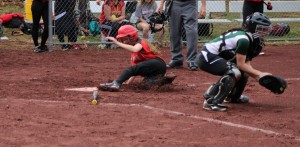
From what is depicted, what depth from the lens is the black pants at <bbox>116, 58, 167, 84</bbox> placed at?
9.83 meters

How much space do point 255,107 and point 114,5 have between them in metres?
7.86

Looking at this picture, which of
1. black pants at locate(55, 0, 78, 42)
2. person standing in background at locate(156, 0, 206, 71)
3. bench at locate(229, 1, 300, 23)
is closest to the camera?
person standing in background at locate(156, 0, 206, 71)

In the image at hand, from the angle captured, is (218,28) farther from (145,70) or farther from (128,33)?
(128,33)

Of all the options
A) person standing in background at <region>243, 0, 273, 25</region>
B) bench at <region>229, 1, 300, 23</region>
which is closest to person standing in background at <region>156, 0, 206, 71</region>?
person standing in background at <region>243, 0, 273, 25</region>

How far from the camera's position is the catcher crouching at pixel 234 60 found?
8.41m

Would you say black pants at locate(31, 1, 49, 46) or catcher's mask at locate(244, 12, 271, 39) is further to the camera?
black pants at locate(31, 1, 49, 46)

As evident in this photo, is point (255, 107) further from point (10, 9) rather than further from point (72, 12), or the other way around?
point (10, 9)

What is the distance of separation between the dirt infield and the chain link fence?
146 inches

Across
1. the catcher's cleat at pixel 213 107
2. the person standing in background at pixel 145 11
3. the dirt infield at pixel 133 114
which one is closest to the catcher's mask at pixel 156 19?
the person standing in background at pixel 145 11

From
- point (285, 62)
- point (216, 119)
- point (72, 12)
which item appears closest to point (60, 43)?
point (72, 12)

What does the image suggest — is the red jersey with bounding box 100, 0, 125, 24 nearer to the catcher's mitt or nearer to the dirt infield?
the dirt infield

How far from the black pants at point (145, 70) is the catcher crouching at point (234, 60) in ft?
4.50

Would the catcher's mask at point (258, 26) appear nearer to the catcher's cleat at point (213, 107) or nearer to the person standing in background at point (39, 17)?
the catcher's cleat at point (213, 107)

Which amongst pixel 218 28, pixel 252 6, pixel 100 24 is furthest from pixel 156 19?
pixel 218 28
